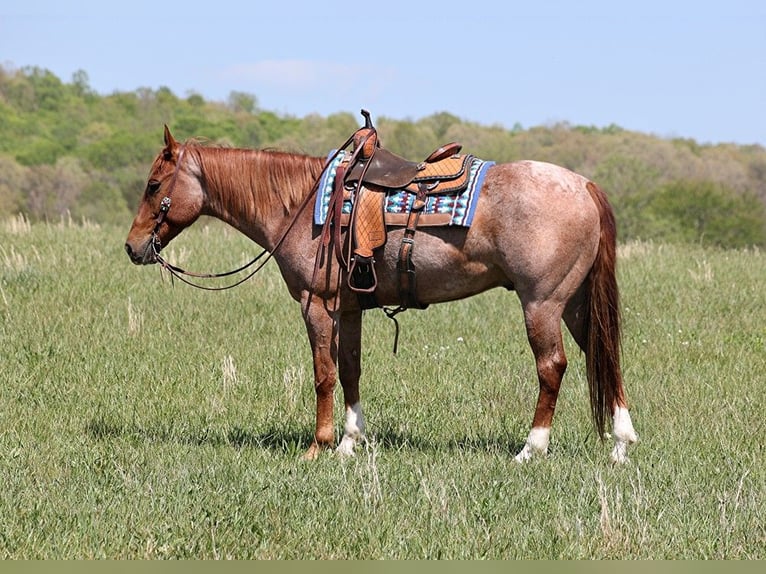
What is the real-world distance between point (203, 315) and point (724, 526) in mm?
6919

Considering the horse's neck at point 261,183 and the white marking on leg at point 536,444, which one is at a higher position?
the horse's neck at point 261,183

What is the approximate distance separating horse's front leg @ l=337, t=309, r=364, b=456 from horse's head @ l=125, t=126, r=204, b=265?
4.46 feet

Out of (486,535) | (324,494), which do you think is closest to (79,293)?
(324,494)

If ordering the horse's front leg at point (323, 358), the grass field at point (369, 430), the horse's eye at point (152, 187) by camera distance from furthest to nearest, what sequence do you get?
the horse's eye at point (152, 187) < the horse's front leg at point (323, 358) < the grass field at point (369, 430)

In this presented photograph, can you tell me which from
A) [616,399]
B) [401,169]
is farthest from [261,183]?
[616,399]

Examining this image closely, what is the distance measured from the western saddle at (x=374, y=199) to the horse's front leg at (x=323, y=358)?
0.93 ft

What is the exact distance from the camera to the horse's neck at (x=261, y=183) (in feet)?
22.4

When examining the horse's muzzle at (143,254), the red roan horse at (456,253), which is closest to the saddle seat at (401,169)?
the red roan horse at (456,253)

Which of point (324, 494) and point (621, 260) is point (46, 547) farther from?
point (621, 260)

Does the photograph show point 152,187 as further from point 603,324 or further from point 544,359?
point 603,324

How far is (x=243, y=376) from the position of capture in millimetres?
8406

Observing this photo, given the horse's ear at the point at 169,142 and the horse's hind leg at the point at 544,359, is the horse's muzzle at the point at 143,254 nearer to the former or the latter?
the horse's ear at the point at 169,142

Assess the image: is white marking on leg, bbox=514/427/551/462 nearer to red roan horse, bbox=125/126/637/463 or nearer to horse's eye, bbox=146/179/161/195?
red roan horse, bbox=125/126/637/463

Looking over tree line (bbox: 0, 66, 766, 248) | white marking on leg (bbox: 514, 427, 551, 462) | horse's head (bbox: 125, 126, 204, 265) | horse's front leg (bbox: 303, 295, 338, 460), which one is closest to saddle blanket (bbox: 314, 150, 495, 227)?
horse's front leg (bbox: 303, 295, 338, 460)
